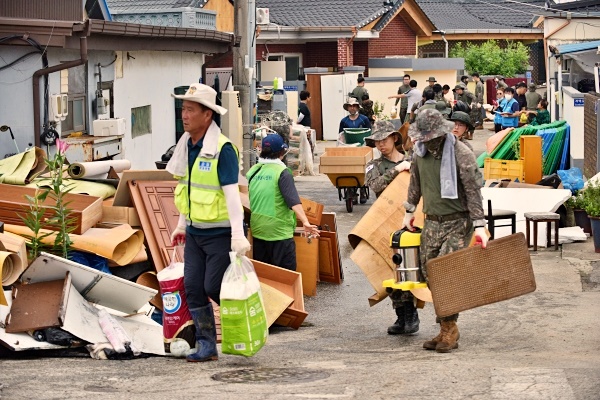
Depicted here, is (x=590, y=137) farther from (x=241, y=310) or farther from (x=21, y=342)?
(x=21, y=342)

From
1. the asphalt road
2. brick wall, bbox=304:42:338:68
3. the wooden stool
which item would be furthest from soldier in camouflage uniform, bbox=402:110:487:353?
brick wall, bbox=304:42:338:68

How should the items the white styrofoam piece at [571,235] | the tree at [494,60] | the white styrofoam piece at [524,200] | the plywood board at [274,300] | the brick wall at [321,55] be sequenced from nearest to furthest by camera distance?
1. the plywood board at [274,300]
2. the white styrofoam piece at [571,235]
3. the white styrofoam piece at [524,200]
4. the brick wall at [321,55]
5. the tree at [494,60]

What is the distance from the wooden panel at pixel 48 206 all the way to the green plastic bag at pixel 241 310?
260 cm

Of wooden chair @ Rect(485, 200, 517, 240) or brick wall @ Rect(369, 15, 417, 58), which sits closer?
wooden chair @ Rect(485, 200, 517, 240)

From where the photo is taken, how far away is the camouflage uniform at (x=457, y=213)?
8.30 metres

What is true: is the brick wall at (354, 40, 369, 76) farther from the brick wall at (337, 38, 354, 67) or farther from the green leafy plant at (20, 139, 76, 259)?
the green leafy plant at (20, 139, 76, 259)

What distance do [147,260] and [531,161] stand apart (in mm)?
9145

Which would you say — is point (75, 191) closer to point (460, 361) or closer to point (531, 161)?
point (460, 361)

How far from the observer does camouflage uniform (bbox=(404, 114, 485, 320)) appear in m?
8.30

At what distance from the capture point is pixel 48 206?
32.6 feet

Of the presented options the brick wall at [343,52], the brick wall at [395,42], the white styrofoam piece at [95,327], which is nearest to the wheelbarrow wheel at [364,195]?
the white styrofoam piece at [95,327]

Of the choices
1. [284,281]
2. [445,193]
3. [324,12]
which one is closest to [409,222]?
[445,193]

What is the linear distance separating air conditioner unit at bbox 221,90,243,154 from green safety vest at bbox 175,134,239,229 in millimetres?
11171

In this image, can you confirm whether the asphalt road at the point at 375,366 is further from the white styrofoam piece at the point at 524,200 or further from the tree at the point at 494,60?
the tree at the point at 494,60
